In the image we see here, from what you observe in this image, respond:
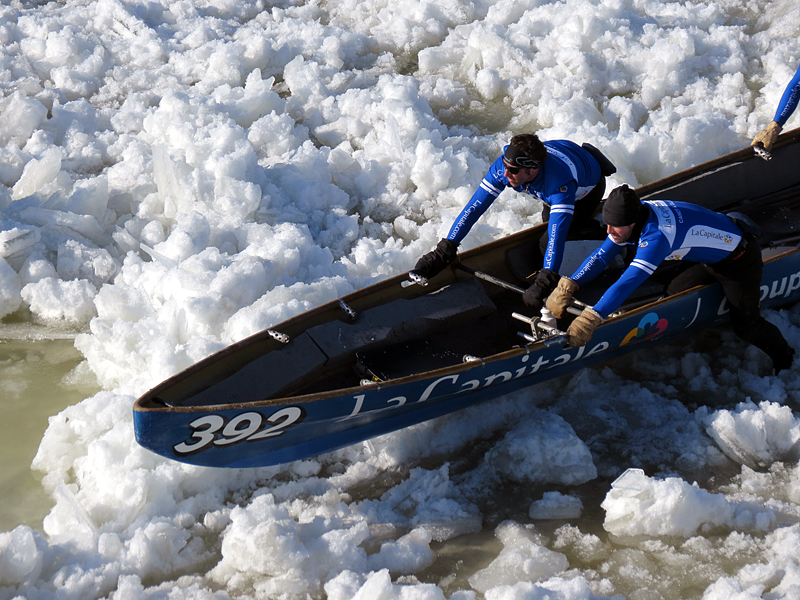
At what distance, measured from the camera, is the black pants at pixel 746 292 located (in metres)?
5.50

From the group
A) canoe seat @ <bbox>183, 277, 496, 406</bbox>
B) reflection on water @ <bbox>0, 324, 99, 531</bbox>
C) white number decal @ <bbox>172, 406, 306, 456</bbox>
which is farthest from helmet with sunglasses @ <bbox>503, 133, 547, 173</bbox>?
reflection on water @ <bbox>0, 324, 99, 531</bbox>

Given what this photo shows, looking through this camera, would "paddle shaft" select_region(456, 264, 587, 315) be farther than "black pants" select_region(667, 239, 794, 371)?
Yes

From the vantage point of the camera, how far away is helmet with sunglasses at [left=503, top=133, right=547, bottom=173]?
17.6ft

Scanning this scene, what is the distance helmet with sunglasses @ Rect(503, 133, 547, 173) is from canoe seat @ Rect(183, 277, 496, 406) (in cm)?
114

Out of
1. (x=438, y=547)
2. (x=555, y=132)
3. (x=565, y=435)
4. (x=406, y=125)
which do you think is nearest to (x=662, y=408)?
(x=565, y=435)

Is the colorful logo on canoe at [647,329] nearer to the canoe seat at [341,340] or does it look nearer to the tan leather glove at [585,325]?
the tan leather glove at [585,325]

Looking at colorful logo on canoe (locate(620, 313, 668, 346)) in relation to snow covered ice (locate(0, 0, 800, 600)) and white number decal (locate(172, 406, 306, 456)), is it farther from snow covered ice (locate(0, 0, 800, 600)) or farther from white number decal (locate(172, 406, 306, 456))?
white number decal (locate(172, 406, 306, 456))

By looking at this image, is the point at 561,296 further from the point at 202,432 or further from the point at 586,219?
the point at 202,432

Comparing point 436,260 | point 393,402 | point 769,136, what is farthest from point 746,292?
point 393,402

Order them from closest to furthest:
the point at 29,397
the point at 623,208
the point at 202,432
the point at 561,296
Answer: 1. the point at 202,432
2. the point at 623,208
3. the point at 561,296
4. the point at 29,397

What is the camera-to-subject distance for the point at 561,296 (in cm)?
529

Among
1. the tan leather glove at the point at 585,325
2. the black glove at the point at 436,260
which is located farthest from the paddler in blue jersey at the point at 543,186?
the tan leather glove at the point at 585,325

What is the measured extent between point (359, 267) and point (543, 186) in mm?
2032

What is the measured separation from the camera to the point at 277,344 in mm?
5293
